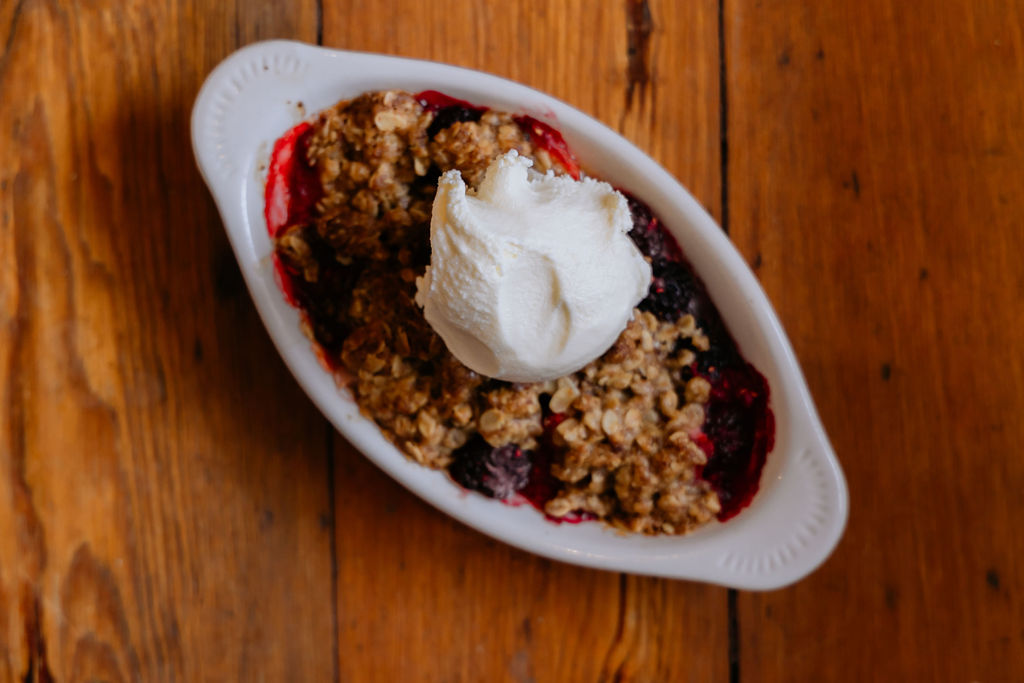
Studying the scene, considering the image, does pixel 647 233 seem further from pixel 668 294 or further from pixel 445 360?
pixel 445 360

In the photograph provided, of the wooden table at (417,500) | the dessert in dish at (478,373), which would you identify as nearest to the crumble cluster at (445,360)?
the dessert in dish at (478,373)

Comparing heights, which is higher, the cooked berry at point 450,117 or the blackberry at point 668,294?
the cooked berry at point 450,117

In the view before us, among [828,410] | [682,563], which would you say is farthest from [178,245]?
[828,410]

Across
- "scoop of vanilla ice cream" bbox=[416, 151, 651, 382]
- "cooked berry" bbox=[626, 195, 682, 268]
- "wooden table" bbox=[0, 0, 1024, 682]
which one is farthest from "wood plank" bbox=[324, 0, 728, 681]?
"scoop of vanilla ice cream" bbox=[416, 151, 651, 382]

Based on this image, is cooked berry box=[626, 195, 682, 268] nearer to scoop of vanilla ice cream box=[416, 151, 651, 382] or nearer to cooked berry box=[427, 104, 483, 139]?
scoop of vanilla ice cream box=[416, 151, 651, 382]

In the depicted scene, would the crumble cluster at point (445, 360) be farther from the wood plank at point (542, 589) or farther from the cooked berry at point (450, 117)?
the wood plank at point (542, 589)

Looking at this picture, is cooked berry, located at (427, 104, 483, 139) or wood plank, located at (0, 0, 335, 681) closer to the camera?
cooked berry, located at (427, 104, 483, 139)
